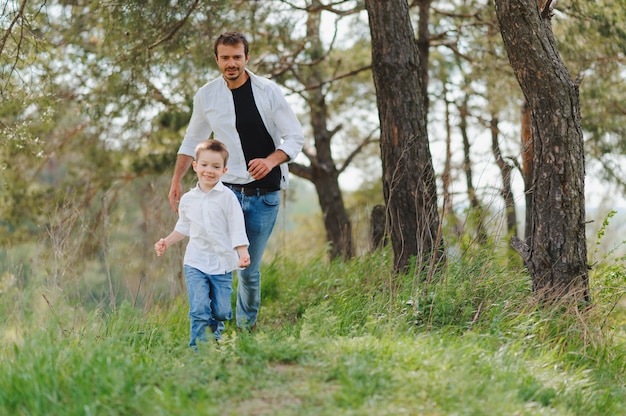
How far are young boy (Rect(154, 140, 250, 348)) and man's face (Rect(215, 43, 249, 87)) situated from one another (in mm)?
554

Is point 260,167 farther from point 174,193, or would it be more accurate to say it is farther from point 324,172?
point 324,172

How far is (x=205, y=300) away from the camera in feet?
15.1

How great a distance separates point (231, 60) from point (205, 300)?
152cm

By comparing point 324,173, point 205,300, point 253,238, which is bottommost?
point 205,300

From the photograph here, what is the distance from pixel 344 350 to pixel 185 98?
6299 mm

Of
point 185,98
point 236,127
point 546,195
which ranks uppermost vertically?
point 185,98

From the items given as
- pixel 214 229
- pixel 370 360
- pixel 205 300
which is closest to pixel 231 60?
pixel 214 229

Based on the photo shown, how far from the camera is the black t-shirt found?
201 inches

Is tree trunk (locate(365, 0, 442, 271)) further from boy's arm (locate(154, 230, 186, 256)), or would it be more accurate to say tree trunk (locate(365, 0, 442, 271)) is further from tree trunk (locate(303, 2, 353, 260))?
tree trunk (locate(303, 2, 353, 260))

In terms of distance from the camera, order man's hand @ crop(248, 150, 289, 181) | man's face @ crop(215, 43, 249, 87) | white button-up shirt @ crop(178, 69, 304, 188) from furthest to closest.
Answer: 1. white button-up shirt @ crop(178, 69, 304, 188)
2. man's face @ crop(215, 43, 249, 87)
3. man's hand @ crop(248, 150, 289, 181)

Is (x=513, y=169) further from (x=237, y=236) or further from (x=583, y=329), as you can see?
(x=237, y=236)

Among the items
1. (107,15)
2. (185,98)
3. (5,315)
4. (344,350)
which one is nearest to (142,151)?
(185,98)

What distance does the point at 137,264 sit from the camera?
7199 millimetres

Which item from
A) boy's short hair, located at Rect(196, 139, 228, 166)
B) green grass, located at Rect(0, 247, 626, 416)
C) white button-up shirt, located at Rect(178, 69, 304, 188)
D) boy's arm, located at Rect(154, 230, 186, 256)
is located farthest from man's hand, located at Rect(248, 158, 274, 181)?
green grass, located at Rect(0, 247, 626, 416)
